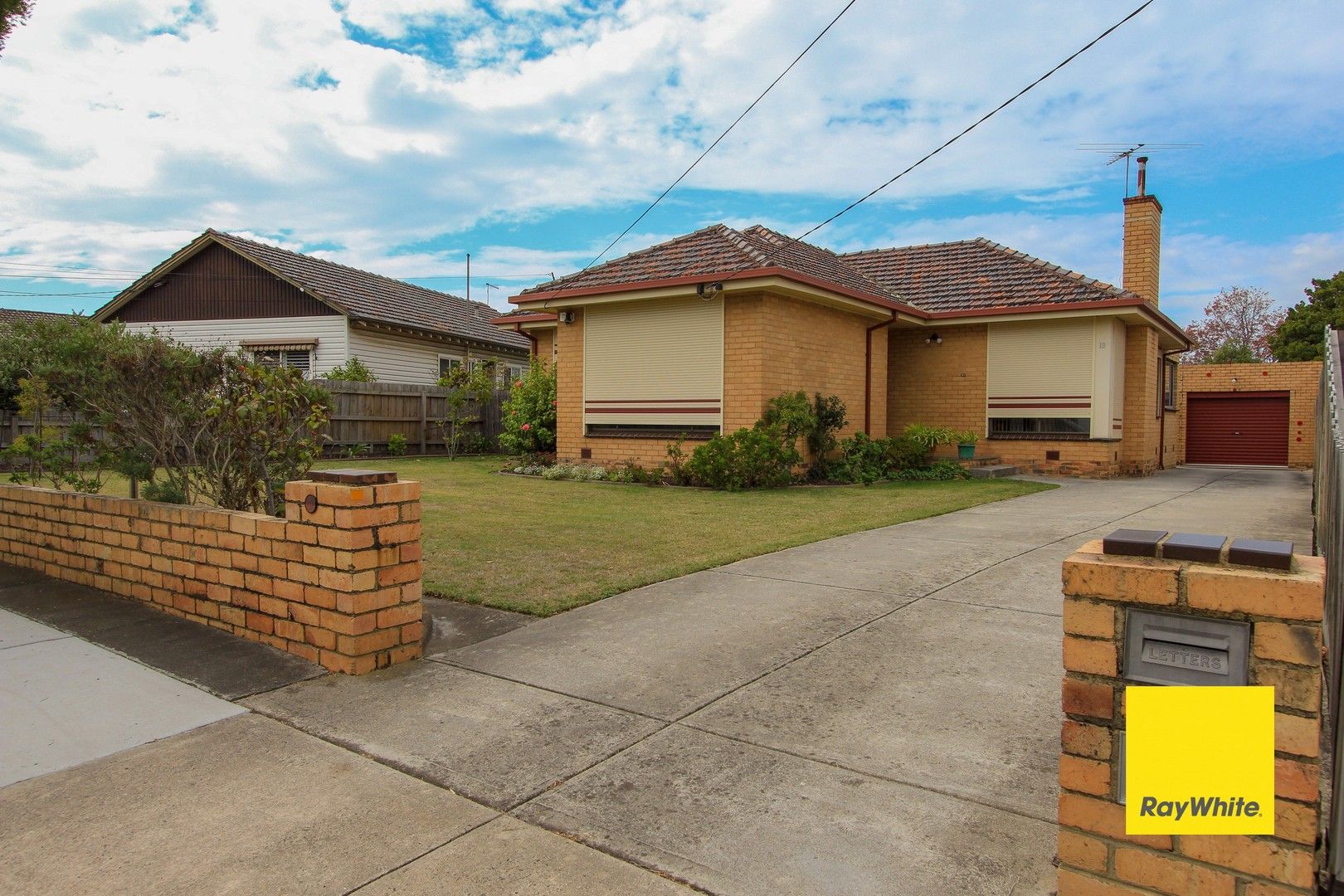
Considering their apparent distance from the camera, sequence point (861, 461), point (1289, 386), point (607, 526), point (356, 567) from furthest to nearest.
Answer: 1. point (1289, 386)
2. point (861, 461)
3. point (607, 526)
4. point (356, 567)

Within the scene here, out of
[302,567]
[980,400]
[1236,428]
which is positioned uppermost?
[980,400]

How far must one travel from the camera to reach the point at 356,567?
13.6 feet

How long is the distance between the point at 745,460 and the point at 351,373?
14091 mm

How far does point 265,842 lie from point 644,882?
4.01 ft

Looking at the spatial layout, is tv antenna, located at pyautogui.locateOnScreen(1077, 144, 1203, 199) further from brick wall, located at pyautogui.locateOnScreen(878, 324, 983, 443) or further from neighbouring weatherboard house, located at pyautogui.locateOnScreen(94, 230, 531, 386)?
neighbouring weatherboard house, located at pyautogui.locateOnScreen(94, 230, 531, 386)

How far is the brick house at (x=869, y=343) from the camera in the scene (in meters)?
13.7

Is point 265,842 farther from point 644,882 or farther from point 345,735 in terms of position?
point 644,882

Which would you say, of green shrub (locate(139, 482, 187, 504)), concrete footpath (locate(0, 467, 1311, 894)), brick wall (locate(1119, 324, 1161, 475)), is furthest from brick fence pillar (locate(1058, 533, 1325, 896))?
brick wall (locate(1119, 324, 1161, 475))

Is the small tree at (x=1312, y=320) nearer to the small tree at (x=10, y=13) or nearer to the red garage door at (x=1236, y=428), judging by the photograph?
the red garage door at (x=1236, y=428)

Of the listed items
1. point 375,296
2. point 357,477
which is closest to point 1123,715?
point 357,477

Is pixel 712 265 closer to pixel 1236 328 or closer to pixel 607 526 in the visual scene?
pixel 607 526

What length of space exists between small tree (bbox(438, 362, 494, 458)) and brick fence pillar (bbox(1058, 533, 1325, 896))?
20.1m

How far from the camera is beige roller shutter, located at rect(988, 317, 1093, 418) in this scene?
16.4 m

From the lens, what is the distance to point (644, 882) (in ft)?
7.88
